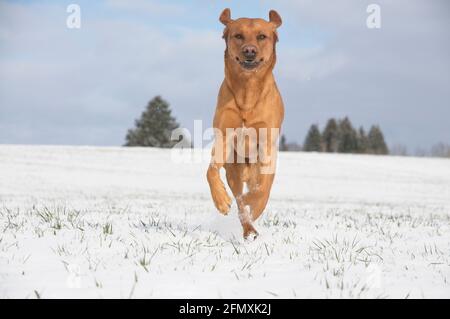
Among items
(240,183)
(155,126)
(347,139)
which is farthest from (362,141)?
(240,183)

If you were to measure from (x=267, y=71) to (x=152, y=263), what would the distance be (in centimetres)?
242

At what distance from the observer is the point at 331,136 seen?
2758 inches

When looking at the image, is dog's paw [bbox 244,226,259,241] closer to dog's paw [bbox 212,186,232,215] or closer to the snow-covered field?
the snow-covered field

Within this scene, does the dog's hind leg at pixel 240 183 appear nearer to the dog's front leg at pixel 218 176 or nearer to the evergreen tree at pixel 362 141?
the dog's front leg at pixel 218 176

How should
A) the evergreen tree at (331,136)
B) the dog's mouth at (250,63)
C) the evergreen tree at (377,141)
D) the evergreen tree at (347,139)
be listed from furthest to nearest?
1. the evergreen tree at (377,141)
2. the evergreen tree at (331,136)
3. the evergreen tree at (347,139)
4. the dog's mouth at (250,63)

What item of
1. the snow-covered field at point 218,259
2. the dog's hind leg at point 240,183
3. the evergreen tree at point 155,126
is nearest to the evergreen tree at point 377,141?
the evergreen tree at point 155,126

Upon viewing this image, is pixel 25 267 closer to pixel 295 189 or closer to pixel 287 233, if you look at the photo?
pixel 287 233

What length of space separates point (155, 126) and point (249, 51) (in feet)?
143

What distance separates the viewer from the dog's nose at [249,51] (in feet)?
14.3

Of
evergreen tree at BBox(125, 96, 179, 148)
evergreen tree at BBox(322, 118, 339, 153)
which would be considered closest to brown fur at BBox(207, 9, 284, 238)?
evergreen tree at BBox(125, 96, 179, 148)

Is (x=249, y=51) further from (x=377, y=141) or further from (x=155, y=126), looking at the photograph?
(x=377, y=141)

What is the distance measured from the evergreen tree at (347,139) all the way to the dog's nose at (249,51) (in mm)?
65855

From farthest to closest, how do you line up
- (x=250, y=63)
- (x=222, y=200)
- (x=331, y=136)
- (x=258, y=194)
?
(x=331, y=136) → (x=258, y=194) → (x=222, y=200) → (x=250, y=63)
